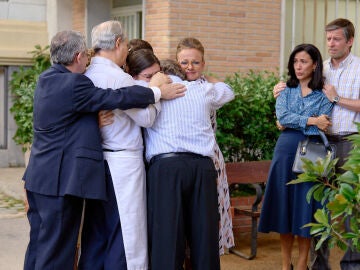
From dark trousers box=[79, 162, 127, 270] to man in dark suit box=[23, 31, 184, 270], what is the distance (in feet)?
0.41

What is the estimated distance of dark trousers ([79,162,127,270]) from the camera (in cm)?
473

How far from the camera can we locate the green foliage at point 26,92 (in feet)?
31.8

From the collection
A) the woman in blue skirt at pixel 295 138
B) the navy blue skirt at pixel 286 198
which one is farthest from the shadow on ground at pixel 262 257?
the navy blue skirt at pixel 286 198

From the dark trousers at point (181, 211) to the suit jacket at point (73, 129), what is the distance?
1.27 feet

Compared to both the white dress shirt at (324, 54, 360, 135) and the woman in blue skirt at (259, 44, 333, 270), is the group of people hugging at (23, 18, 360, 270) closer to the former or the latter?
the woman in blue skirt at (259, 44, 333, 270)

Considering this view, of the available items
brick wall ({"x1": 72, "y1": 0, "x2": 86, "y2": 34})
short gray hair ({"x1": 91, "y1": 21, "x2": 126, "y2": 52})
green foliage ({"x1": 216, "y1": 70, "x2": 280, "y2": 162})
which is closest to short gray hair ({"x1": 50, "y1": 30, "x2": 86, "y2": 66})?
short gray hair ({"x1": 91, "y1": 21, "x2": 126, "y2": 52})

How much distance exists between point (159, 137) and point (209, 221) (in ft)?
2.10

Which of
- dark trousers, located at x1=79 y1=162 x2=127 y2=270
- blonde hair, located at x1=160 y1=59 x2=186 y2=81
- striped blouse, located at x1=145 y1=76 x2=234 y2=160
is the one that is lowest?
dark trousers, located at x1=79 y1=162 x2=127 y2=270

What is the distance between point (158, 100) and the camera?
4672 millimetres

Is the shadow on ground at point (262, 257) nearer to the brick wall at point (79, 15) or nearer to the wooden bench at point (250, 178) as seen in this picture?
the wooden bench at point (250, 178)

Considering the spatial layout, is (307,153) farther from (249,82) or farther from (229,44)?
(229,44)

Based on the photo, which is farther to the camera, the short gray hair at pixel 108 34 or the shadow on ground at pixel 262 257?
the shadow on ground at pixel 262 257

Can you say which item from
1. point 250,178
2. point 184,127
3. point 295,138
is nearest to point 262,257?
point 250,178

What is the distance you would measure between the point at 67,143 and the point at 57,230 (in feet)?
1.85
